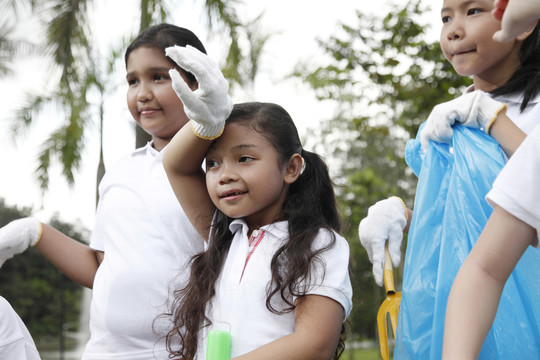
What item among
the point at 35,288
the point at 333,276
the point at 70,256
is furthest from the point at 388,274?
the point at 35,288

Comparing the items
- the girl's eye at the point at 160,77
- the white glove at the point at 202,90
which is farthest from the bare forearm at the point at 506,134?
the girl's eye at the point at 160,77

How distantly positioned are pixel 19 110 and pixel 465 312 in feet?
34.8

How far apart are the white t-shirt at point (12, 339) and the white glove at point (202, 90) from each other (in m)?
1.20

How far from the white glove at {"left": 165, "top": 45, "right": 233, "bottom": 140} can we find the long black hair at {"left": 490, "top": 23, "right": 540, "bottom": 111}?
2.87 feet

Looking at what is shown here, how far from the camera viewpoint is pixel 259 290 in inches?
71.5

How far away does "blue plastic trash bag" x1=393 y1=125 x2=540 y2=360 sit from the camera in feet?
5.07

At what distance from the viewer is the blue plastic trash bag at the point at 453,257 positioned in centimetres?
154

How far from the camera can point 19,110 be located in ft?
35.1

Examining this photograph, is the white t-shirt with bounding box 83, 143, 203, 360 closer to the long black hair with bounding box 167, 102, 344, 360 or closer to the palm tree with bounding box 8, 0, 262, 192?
the long black hair with bounding box 167, 102, 344, 360

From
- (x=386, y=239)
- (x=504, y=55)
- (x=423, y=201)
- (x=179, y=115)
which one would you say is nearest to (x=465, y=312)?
(x=423, y=201)

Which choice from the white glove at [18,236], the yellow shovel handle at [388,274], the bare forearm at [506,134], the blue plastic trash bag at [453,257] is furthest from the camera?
the white glove at [18,236]

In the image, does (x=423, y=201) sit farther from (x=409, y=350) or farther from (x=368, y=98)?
(x=368, y=98)

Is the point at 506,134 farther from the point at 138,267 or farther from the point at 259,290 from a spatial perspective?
the point at 138,267

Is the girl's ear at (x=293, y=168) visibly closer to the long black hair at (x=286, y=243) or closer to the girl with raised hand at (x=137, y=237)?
the long black hair at (x=286, y=243)
